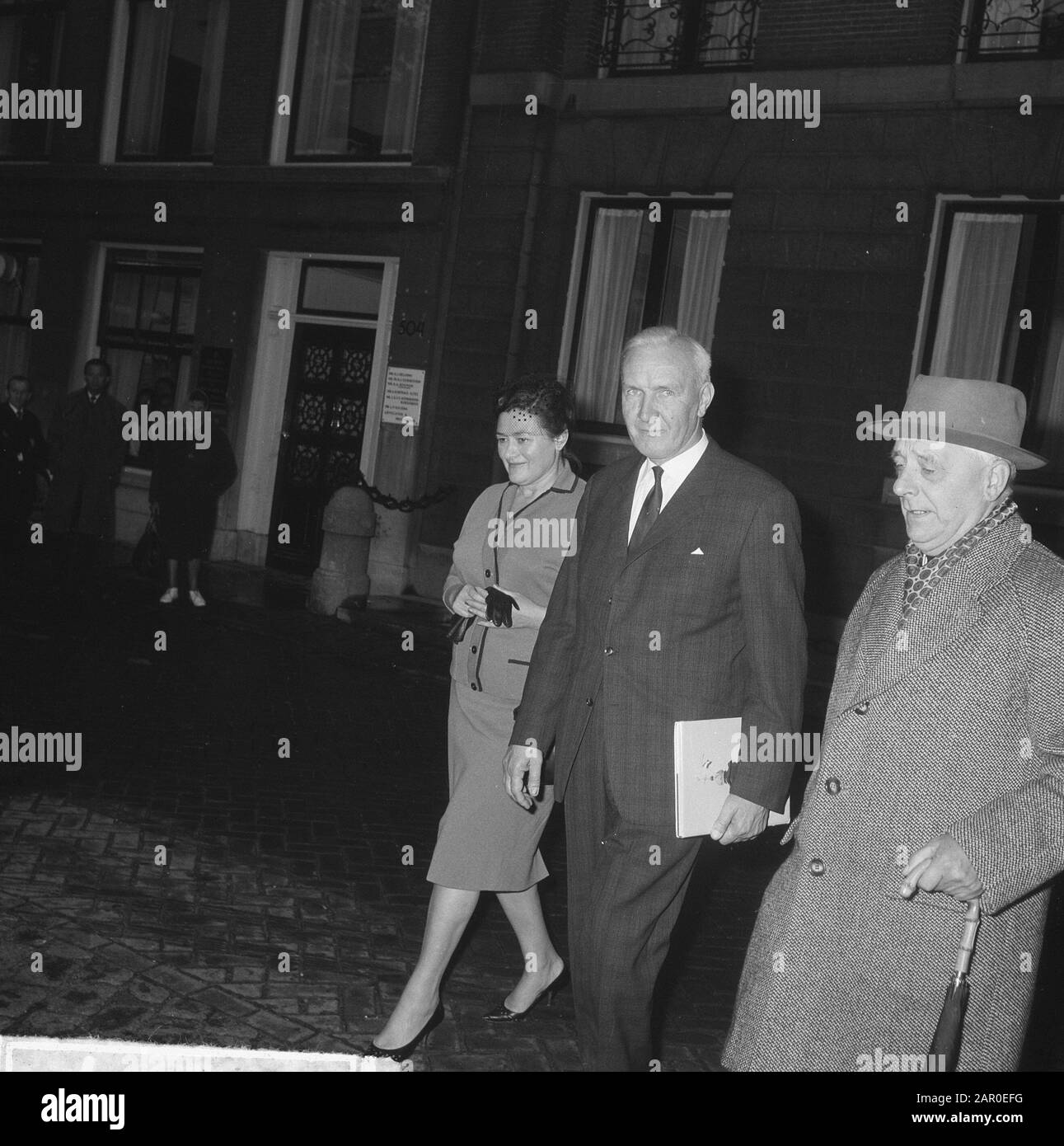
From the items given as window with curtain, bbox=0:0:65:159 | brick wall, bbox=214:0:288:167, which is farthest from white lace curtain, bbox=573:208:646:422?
window with curtain, bbox=0:0:65:159

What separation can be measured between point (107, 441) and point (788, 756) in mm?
10247

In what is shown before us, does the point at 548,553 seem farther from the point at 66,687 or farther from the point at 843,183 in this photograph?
the point at 843,183

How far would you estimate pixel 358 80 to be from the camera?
15.7 meters

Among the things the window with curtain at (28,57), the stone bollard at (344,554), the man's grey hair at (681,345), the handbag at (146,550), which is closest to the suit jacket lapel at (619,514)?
the man's grey hair at (681,345)

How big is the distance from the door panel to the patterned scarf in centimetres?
1276

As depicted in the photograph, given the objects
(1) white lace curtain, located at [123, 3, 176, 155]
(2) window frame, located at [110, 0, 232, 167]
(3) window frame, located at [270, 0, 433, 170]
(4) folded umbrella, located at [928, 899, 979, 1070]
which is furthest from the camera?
(2) window frame, located at [110, 0, 232, 167]

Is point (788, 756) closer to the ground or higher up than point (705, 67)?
closer to the ground

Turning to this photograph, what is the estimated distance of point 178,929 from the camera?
15.5ft

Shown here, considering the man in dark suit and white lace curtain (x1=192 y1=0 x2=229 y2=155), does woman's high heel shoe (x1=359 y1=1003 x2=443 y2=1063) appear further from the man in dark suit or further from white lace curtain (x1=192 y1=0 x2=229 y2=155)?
white lace curtain (x1=192 y1=0 x2=229 y2=155)

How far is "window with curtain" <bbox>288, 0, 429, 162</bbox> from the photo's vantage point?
15195mm

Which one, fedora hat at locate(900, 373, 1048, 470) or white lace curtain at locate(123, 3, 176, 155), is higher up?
white lace curtain at locate(123, 3, 176, 155)

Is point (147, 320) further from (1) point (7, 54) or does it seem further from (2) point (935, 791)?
(2) point (935, 791)

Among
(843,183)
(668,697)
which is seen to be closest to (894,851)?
(668,697)

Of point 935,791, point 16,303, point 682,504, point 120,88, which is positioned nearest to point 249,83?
point 120,88
